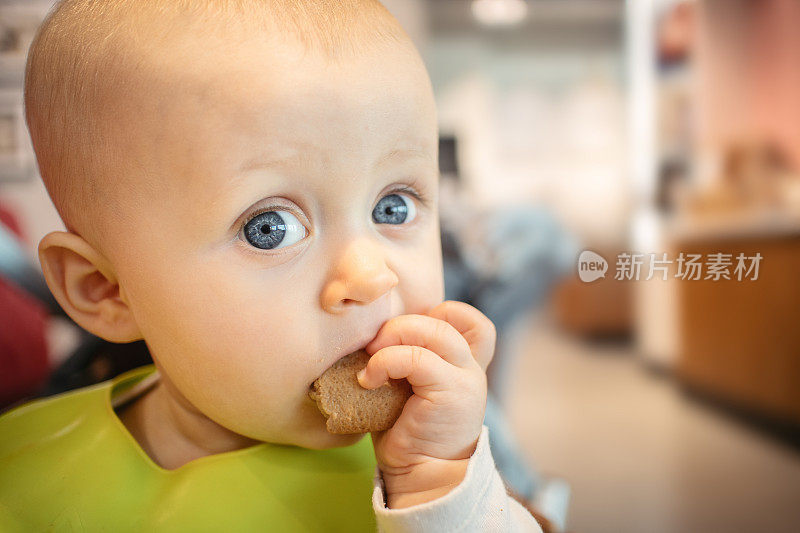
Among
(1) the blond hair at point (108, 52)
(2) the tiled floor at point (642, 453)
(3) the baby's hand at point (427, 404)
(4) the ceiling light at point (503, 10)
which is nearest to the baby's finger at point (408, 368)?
(3) the baby's hand at point (427, 404)

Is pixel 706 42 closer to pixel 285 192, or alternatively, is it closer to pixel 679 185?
pixel 679 185

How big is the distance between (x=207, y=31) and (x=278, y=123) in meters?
0.06

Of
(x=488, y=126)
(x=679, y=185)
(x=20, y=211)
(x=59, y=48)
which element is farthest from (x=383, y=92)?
(x=488, y=126)

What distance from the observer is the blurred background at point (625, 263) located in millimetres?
658

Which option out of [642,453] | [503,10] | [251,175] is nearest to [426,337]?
[251,175]

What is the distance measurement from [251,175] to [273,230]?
0.03 metres

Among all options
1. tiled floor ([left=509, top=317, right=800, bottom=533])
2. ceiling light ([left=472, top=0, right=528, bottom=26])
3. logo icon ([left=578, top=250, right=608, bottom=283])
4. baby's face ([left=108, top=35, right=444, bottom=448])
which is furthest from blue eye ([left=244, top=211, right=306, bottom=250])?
ceiling light ([left=472, top=0, right=528, bottom=26])

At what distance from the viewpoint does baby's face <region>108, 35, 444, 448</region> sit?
320 mm

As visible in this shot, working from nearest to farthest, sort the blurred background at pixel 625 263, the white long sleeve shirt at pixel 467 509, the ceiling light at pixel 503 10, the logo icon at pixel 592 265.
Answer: the white long sleeve shirt at pixel 467 509, the logo icon at pixel 592 265, the blurred background at pixel 625 263, the ceiling light at pixel 503 10

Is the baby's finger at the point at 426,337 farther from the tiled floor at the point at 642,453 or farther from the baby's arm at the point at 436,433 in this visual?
the tiled floor at the point at 642,453

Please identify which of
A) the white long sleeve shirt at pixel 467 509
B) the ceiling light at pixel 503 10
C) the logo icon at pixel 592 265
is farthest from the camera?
the ceiling light at pixel 503 10

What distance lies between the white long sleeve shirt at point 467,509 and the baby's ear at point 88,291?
0.64ft

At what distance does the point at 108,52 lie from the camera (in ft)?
1.14

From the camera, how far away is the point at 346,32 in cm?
34
